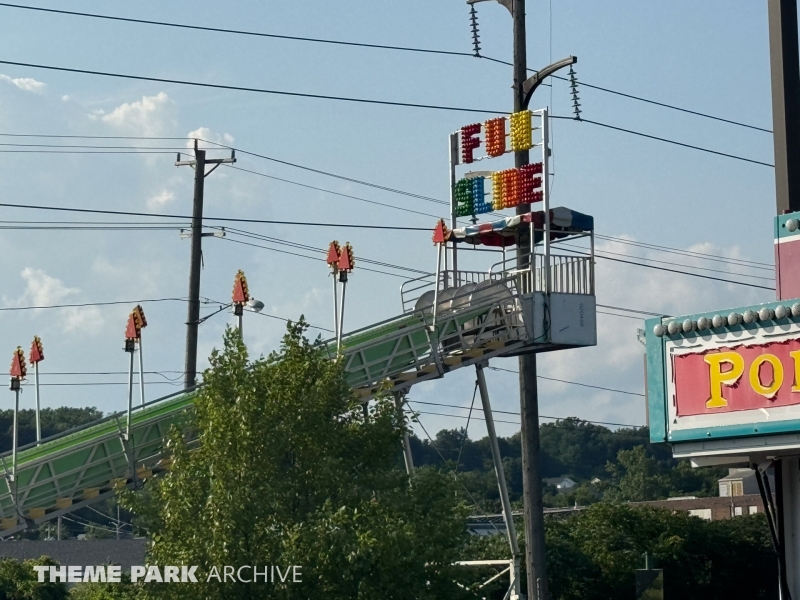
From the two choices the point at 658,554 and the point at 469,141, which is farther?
the point at 658,554

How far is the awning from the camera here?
91.2ft

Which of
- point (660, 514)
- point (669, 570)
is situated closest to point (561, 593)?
point (669, 570)

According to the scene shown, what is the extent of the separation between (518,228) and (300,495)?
9.86 m

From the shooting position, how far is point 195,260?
121 feet

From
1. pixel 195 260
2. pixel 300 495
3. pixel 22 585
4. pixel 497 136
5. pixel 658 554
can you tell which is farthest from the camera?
pixel 658 554

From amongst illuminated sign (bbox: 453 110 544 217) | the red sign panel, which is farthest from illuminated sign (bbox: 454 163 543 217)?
the red sign panel

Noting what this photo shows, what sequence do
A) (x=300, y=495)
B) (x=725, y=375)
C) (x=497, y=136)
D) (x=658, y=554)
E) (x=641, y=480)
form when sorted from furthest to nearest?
(x=641, y=480) → (x=658, y=554) → (x=497, y=136) → (x=300, y=495) → (x=725, y=375)

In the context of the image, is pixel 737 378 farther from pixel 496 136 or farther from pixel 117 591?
pixel 117 591

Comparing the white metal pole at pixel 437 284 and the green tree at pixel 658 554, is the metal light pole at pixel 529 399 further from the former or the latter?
the green tree at pixel 658 554

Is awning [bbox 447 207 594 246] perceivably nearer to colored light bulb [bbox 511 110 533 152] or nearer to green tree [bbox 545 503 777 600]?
colored light bulb [bbox 511 110 533 152]

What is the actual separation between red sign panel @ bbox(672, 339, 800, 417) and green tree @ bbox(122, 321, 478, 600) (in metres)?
6.00

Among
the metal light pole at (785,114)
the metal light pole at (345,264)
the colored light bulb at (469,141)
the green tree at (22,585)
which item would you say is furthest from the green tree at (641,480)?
the metal light pole at (785,114)

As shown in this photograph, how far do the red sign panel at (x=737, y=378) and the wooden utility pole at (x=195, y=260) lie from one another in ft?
68.4

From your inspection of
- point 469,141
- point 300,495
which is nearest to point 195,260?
point 469,141
